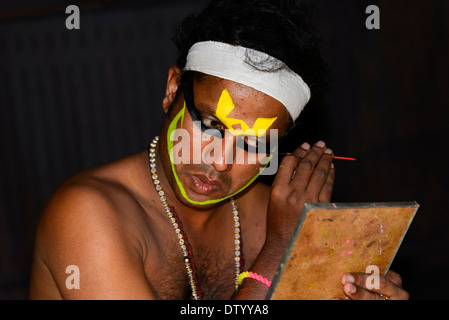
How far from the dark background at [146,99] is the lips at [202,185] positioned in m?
1.52

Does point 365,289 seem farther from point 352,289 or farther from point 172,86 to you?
point 172,86

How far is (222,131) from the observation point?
5.81 feet

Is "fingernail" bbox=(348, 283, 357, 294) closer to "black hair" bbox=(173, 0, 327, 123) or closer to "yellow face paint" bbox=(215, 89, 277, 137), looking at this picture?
"yellow face paint" bbox=(215, 89, 277, 137)

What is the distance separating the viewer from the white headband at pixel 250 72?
1.77 meters

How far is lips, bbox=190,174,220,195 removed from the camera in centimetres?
182

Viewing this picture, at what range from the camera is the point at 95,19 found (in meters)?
3.22

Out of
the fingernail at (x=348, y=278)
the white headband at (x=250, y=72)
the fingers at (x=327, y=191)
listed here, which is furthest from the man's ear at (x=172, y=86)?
the fingernail at (x=348, y=278)

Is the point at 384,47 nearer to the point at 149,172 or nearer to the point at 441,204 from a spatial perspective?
the point at 441,204

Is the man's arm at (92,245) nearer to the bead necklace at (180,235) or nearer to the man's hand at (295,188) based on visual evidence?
the bead necklace at (180,235)

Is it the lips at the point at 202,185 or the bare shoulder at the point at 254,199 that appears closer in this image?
the lips at the point at 202,185

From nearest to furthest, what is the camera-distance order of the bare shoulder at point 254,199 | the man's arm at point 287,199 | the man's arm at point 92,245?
the man's arm at point 92,245
the man's arm at point 287,199
the bare shoulder at point 254,199

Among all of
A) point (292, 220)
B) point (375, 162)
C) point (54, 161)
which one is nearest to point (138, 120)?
point (54, 161)

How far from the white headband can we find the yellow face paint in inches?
3.1

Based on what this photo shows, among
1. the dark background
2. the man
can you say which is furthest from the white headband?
the dark background
